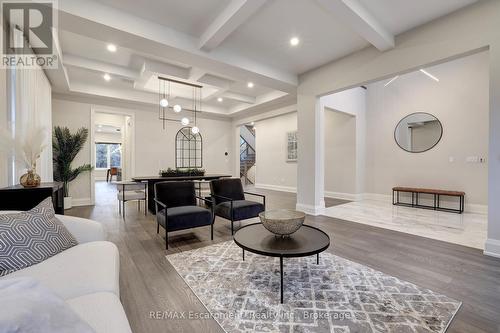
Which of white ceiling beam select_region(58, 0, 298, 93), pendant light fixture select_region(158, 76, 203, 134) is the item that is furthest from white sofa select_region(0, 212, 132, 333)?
pendant light fixture select_region(158, 76, 203, 134)

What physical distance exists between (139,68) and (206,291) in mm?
4909

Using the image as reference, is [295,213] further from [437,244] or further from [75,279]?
[437,244]

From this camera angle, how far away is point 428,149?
5562mm

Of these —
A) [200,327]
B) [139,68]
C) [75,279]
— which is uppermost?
[139,68]

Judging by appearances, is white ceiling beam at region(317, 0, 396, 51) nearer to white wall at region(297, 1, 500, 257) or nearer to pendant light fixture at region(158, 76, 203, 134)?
white wall at region(297, 1, 500, 257)

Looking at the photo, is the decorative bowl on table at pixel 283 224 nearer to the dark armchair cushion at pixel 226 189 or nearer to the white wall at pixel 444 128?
the dark armchair cushion at pixel 226 189

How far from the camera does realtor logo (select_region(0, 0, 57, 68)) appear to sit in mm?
2637

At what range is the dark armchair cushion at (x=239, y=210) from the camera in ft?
11.7

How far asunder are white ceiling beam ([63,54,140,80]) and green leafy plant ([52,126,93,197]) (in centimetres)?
195

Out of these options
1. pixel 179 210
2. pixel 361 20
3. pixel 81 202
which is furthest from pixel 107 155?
pixel 361 20

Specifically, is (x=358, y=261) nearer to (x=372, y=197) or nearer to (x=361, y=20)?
(x=361, y=20)

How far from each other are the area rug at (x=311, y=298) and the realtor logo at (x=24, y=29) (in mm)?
3263

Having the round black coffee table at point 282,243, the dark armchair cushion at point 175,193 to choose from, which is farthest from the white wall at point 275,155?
the round black coffee table at point 282,243

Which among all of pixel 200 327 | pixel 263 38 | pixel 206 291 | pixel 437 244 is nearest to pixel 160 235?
pixel 206 291
